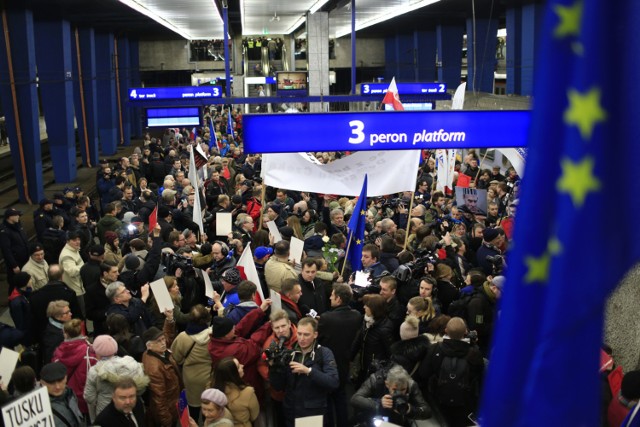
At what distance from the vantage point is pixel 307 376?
21.6 ft

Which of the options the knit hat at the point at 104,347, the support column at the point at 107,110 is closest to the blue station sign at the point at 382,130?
the knit hat at the point at 104,347

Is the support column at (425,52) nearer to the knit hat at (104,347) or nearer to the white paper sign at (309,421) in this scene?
the knit hat at (104,347)

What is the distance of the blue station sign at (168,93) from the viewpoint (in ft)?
80.9

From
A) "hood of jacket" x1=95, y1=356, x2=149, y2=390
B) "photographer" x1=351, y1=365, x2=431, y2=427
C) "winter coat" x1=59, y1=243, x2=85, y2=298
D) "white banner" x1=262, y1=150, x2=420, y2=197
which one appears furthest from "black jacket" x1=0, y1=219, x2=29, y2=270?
"photographer" x1=351, y1=365, x2=431, y2=427

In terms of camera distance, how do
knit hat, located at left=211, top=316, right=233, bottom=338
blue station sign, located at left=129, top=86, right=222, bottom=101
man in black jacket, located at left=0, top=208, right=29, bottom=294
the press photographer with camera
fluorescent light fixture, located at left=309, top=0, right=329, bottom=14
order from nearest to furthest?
1. the press photographer with camera
2. knit hat, located at left=211, top=316, right=233, bottom=338
3. man in black jacket, located at left=0, top=208, right=29, bottom=294
4. blue station sign, located at left=129, top=86, right=222, bottom=101
5. fluorescent light fixture, located at left=309, top=0, right=329, bottom=14

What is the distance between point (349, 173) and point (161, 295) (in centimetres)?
380

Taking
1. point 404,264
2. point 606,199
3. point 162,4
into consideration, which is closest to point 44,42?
point 162,4

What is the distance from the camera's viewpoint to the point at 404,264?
29.7ft

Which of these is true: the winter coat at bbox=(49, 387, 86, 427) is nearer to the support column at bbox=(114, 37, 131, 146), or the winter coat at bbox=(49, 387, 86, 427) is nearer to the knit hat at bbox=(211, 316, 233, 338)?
the knit hat at bbox=(211, 316, 233, 338)

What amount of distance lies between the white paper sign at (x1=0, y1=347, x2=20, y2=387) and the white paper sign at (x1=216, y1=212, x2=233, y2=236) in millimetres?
5738

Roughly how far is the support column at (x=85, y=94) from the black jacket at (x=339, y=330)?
2301cm

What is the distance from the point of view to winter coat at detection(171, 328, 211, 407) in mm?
7094

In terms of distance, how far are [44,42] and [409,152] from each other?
16.8 meters

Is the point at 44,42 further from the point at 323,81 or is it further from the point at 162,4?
the point at 323,81
